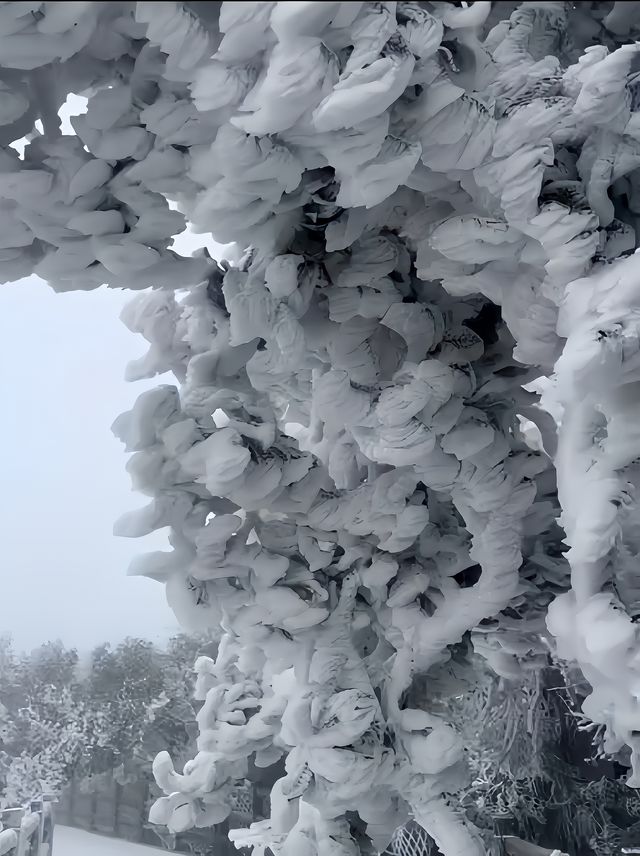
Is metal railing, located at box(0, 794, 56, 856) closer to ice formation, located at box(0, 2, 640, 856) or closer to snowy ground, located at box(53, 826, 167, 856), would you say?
snowy ground, located at box(53, 826, 167, 856)

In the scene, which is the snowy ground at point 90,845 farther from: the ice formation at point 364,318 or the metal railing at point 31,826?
the ice formation at point 364,318

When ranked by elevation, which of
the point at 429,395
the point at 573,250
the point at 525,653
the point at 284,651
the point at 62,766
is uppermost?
the point at 573,250

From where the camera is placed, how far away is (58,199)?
0.47 metres

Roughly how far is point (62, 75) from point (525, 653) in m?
0.60

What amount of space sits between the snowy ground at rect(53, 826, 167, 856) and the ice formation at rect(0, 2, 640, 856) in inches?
15.2

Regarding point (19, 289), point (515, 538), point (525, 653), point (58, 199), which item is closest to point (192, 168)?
point (58, 199)

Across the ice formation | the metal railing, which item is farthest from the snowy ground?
the ice formation

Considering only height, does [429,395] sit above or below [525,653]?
above

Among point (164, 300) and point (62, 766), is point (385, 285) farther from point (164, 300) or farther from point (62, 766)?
point (62, 766)

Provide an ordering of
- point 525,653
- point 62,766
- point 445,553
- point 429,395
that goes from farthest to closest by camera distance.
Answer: point 62,766
point 525,653
point 445,553
point 429,395

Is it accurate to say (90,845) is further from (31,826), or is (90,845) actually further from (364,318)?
(364,318)

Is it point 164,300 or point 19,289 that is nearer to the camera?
point 164,300

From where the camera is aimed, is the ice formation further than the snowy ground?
No

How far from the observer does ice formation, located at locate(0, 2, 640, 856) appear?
1.34 feet
